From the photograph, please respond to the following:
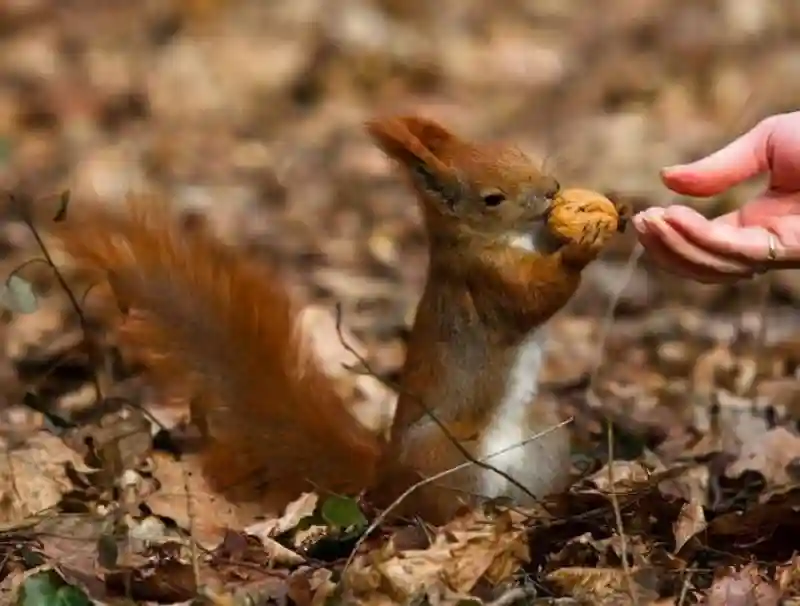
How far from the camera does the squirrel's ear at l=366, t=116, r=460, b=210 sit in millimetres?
1830

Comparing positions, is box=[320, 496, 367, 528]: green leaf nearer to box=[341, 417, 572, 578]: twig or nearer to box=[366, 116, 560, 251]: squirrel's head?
box=[341, 417, 572, 578]: twig

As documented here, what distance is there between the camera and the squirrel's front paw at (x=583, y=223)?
1840mm

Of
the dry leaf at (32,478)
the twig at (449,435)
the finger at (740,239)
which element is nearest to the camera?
the finger at (740,239)

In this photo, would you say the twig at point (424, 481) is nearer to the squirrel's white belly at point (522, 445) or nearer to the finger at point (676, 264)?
the squirrel's white belly at point (522, 445)

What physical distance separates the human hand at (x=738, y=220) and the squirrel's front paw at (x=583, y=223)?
0.13 m

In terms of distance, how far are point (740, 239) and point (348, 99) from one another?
2.54 m

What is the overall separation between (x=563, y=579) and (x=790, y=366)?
1386 millimetres

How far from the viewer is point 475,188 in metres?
1.90

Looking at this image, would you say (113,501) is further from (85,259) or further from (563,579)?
(563,579)

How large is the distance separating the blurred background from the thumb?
58.7 inches

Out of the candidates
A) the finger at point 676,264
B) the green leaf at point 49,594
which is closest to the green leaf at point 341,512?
the green leaf at point 49,594

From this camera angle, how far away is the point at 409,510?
1847mm

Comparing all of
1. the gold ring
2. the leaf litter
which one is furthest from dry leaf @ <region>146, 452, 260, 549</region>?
the gold ring

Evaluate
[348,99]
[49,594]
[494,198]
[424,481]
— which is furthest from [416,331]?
[348,99]
